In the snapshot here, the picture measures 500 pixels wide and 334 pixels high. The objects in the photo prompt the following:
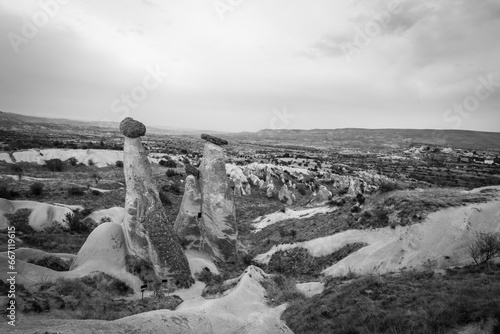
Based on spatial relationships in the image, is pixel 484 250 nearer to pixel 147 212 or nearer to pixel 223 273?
pixel 223 273

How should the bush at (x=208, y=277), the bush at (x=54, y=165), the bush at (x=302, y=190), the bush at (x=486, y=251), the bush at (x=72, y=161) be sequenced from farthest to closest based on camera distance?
the bush at (x=302, y=190), the bush at (x=72, y=161), the bush at (x=54, y=165), the bush at (x=208, y=277), the bush at (x=486, y=251)

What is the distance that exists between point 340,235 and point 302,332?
10097mm

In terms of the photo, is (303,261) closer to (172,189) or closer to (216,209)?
(216,209)

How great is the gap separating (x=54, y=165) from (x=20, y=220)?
18.9 meters

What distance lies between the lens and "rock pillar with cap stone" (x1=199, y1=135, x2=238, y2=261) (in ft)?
56.9

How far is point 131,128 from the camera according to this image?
42.0 ft

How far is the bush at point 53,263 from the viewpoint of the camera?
11086mm

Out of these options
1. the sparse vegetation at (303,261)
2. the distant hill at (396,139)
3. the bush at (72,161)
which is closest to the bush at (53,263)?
the sparse vegetation at (303,261)

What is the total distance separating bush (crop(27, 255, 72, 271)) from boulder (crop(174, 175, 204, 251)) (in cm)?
653

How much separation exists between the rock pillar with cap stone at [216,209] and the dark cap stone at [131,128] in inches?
218

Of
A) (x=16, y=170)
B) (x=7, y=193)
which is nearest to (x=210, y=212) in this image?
(x=7, y=193)

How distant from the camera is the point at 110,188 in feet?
91.8

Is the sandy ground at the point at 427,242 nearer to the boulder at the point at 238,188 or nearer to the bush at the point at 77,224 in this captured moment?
the bush at the point at 77,224

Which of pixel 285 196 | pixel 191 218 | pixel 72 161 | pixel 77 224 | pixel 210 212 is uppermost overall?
pixel 72 161
